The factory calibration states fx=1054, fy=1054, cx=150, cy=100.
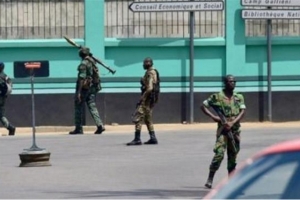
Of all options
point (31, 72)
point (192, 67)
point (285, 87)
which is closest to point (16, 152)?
point (31, 72)

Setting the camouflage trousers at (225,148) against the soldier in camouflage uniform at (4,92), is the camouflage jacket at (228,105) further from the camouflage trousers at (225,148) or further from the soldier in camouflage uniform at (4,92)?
the soldier in camouflage uniform at (4,92)

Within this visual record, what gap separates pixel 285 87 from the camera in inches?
1037

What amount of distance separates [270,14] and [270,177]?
20.4 metres

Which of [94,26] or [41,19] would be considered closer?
[94,26]

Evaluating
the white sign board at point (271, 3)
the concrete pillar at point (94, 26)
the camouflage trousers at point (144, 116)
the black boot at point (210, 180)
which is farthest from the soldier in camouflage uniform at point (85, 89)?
the black boot at point (210, 180)

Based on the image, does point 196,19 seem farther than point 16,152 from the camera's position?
Yes

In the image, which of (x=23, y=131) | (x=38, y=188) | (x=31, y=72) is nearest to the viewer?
(x=38, y=188)

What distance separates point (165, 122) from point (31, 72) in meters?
7.44

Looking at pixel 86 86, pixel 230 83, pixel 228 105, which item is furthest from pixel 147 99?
pixel 230 83

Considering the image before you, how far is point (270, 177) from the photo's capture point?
548 cm

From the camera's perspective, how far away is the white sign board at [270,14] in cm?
2556

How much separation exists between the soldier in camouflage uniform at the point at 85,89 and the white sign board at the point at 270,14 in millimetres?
4290

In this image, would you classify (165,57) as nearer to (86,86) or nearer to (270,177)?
(86,86)

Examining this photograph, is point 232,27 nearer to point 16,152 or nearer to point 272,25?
point 272,25
